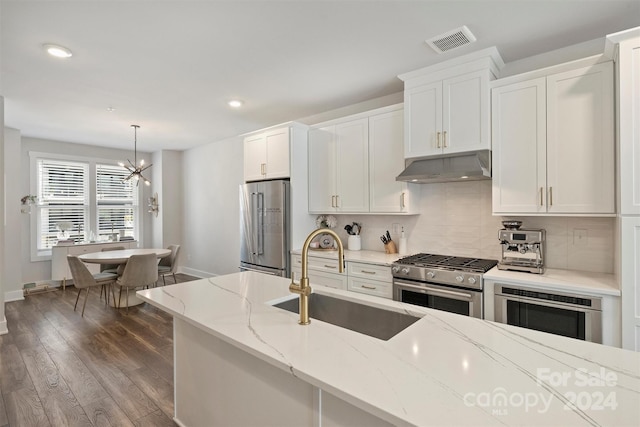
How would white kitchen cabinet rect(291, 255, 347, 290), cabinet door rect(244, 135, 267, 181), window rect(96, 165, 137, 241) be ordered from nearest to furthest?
white kitchen cabinet rect(291, 255, 347, 290) → cabinet door rect(244, 135, 267, 181) → window rect(96, 165, 137, 241)

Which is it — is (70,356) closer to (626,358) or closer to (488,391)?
(488,391)

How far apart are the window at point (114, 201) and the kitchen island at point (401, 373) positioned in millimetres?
5696

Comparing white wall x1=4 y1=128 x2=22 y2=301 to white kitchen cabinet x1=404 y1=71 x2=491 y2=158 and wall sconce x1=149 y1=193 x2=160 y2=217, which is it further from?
white kitchen cabinet x1=404 y1=71 x2=491 y2=158

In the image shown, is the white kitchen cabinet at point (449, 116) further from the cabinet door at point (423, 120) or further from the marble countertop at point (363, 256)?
the marble countertop at point (363, 256)

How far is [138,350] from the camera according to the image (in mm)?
3146

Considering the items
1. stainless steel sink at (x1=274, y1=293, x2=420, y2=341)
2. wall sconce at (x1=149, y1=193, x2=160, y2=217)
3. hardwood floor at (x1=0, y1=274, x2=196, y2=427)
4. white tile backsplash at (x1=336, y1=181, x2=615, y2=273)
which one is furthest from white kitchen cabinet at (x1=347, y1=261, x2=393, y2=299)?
wall sconce at (x1=149, y1=193, x2=160, y2=217)

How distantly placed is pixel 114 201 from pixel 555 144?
7196 mm

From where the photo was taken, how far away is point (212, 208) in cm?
611

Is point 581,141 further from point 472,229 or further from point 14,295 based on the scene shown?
point 14,295

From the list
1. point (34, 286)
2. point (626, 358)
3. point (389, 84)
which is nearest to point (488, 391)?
point (626, 358)

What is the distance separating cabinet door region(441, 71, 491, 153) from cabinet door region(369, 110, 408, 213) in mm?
517

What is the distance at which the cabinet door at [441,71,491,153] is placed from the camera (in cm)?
259

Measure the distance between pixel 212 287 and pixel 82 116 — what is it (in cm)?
376

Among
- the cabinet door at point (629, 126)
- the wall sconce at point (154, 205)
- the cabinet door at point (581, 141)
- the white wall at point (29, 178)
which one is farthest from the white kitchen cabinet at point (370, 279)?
the white wall at point (29, 178)
